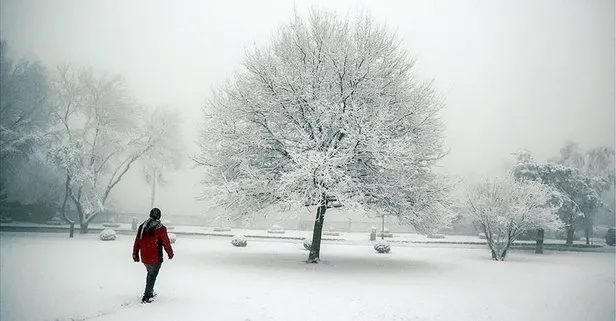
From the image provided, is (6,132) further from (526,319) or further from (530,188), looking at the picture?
(530,188)

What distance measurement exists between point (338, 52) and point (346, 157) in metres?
5.18

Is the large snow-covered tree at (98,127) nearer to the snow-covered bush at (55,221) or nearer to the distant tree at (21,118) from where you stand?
the distant tree at (21,118)

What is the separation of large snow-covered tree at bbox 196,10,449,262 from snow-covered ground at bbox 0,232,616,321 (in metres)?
2.87

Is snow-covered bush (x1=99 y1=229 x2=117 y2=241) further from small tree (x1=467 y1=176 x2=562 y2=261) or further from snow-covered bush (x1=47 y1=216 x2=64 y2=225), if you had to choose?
small tree (x1=467 y1=176 x2=562 y2=261)

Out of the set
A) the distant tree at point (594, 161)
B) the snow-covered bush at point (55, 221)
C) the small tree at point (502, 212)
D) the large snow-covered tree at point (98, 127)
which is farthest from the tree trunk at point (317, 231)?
the distant tree at point (594, 161)

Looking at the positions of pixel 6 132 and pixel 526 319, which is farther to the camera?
pixel 6 132

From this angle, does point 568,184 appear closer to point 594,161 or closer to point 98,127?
point 594,161

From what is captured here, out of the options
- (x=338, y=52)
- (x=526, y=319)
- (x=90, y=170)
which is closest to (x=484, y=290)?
(x=526, y=319)

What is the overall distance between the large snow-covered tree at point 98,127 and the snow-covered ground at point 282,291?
15.6 m

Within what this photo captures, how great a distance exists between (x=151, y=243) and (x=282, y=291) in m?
4.09

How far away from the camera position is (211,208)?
1700 cm

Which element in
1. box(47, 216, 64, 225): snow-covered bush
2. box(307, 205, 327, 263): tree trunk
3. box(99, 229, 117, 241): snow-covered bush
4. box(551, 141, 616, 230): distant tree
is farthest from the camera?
box(551, 141, 616, 230): distant tree

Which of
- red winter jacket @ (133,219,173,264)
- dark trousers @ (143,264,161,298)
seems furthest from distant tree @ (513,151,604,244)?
dark trousers @ (143,264,161,298)

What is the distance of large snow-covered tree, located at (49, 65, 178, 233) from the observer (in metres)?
32.4
